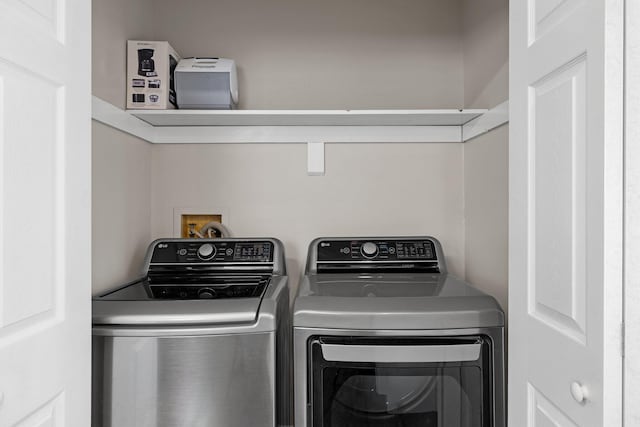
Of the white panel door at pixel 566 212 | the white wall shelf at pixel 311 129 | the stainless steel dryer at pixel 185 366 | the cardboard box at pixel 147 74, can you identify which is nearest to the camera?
the white panel door at pixel 566 212

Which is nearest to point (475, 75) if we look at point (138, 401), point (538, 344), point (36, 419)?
point (538, 344)

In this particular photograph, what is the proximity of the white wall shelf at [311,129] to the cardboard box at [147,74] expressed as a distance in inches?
3.6

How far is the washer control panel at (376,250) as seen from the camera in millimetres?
1918

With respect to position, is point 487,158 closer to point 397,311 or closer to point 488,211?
point 488,211

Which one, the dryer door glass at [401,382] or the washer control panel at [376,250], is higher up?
the washer control panel at [376,250]

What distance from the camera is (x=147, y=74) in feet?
6.01

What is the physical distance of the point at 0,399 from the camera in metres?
0.81

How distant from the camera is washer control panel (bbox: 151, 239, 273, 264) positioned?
6.12ft

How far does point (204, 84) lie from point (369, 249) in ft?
2.98

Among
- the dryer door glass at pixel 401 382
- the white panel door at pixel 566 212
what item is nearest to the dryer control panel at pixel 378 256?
the dryer door glass at pixel 401 382

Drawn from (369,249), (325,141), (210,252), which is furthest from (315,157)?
(210,252)

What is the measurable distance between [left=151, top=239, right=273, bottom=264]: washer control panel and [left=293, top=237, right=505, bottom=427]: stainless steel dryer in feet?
1.80

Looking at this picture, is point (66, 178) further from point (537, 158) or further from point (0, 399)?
point (537, 158)

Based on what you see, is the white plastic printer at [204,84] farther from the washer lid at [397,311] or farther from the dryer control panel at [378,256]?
the washer lid at [397,311]
